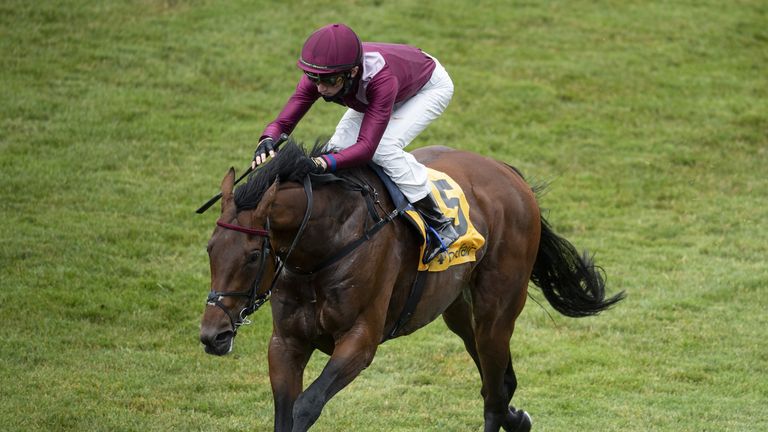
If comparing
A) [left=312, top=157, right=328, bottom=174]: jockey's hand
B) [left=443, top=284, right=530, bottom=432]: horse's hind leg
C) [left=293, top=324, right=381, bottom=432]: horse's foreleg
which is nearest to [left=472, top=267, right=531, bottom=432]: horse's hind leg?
[left=443, top=284, right=530, bottom=432]: horse's hind leg

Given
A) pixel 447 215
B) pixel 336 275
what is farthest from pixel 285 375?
pixel 447 215

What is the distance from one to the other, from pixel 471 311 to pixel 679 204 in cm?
716

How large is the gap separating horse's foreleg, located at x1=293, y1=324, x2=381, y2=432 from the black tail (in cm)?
248

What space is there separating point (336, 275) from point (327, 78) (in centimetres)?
101

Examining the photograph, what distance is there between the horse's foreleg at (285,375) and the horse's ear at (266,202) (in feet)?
2.73

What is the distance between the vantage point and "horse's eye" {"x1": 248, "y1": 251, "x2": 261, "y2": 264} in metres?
5.20

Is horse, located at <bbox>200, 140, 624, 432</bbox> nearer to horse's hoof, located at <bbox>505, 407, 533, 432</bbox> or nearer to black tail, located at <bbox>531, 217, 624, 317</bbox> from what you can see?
horse's hoof, located at <bbox>505, 407, 533, 432</bbox>

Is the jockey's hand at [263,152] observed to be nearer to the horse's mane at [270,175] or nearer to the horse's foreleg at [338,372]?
the horse's mane at [270,175]

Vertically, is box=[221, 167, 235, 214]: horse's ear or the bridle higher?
box=[221, 167, 235, 214]: horse's ear

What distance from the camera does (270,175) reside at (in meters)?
5.46

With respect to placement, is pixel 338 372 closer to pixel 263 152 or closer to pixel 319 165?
pixel 319 165

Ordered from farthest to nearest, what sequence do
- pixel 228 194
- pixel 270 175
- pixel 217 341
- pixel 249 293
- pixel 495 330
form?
1. pixel 495 330
2. pixel 270 175
3. pixel 228 194
4. pixel 249 293
5. pixel 217 341

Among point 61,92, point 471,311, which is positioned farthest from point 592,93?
point 471,311

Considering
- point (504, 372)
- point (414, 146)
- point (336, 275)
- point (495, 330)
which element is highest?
point (336, 275)
